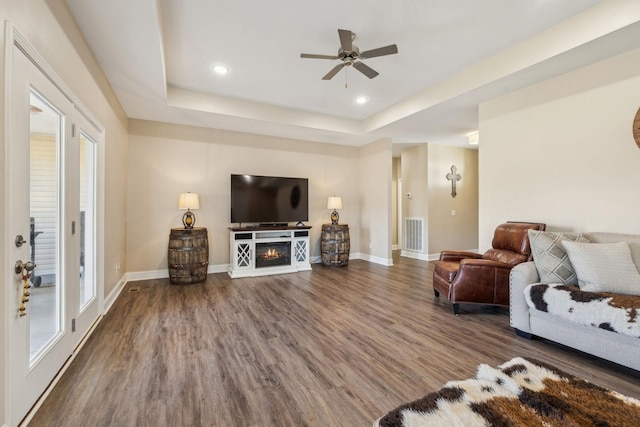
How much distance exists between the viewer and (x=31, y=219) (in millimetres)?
1664

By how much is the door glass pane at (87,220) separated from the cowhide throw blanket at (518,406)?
2825 mm

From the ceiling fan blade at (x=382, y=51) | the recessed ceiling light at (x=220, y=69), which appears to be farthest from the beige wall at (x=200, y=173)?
the ceiling fan blade at (x=382, y=51)

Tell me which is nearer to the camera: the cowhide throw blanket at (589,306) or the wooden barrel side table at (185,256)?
the cowhide throw blanket at (589,306)

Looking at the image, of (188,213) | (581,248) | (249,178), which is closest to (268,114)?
(249,178)

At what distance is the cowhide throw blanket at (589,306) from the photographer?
190 cm

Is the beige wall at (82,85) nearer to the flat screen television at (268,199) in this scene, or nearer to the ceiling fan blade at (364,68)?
the flat screen television at (268,199)

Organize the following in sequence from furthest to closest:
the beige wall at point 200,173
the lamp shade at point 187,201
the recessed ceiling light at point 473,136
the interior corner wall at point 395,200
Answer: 1. the interior corner wall at point 395,200
2. the recessed ceiling light at point 473,136
3. the beige wall at point 200,173
4. the lamp shade at point 187,201

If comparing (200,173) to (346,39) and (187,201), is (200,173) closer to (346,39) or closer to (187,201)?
(187,201)

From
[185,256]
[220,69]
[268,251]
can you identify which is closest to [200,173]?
[185,256]

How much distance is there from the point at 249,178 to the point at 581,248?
4513 mm

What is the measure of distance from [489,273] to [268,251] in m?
3.47

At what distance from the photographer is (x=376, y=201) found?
603cm

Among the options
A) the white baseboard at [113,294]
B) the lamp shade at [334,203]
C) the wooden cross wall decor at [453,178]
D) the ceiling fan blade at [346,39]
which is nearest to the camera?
the ceiling fan blade at [346,39]

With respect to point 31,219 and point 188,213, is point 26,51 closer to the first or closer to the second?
point 31,219
